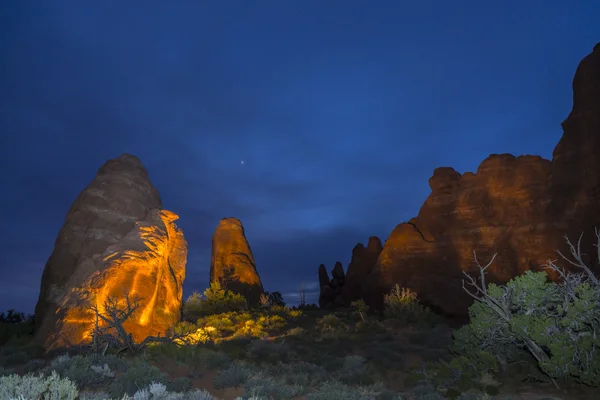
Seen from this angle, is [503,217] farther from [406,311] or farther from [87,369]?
[87,369]

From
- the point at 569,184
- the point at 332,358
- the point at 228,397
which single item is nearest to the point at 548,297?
the point at 332,358

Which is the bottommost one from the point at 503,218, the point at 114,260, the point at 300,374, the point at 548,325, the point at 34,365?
the point at 300,374

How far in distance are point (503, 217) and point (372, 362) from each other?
67.1ft

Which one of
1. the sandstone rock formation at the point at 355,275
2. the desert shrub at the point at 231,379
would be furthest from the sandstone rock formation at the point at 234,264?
the desert shrub at the point at 231,379

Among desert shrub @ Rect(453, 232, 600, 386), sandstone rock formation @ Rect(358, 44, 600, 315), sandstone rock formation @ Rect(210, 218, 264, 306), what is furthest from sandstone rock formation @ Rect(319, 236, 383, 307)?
desert shrub @ Rect(453, 232, 600, 386)

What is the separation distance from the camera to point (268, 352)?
12.2 meters

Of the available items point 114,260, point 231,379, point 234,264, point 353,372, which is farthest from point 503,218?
point 114,260

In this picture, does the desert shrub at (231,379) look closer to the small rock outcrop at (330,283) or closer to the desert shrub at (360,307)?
the desert shrub at (360,307)

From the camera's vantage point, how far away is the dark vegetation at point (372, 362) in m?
6.83

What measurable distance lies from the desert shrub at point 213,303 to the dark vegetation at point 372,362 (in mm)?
8796

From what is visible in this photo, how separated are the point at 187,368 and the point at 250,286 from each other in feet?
65.9

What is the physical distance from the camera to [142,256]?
557 inches

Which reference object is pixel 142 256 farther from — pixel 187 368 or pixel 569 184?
pixel 569 184

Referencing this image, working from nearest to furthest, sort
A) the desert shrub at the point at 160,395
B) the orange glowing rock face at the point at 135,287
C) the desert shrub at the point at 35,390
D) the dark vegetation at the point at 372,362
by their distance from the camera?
the desert shrub at the point at 35,390
the desert shrub at the point at 160,395
the dark vegetation at the point at 372,362
the orange glowing rock face at the point at 135,287
